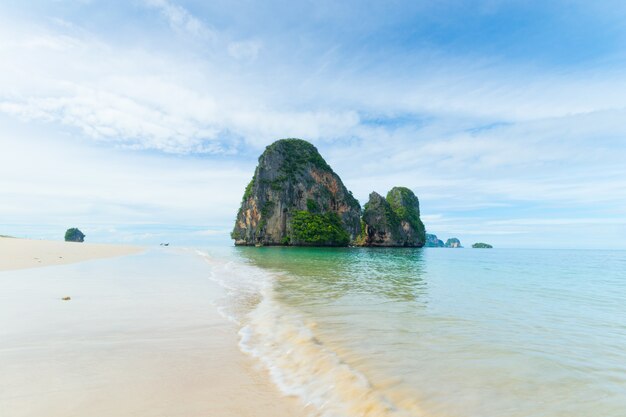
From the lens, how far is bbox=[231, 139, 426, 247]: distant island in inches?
3912

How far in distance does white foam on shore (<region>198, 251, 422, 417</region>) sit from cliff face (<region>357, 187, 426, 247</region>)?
107 m

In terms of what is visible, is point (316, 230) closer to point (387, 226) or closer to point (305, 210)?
point (305, 210)

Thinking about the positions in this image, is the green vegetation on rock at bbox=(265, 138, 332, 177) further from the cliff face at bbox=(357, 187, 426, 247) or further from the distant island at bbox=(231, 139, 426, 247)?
the cliff face at bbox=(357, 187, 426, 247)

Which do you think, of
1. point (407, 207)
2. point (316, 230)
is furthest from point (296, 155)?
point (407, 207)

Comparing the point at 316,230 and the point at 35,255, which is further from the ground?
the point at 316,230

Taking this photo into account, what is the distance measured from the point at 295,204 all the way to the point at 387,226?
107ft

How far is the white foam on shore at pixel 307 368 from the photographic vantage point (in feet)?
11.8

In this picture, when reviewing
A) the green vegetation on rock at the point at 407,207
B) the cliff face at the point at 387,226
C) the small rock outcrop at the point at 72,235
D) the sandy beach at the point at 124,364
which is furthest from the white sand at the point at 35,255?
the green vegetation on rock at the point at 407,207

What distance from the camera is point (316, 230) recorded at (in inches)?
3772

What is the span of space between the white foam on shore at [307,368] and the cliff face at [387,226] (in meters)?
107

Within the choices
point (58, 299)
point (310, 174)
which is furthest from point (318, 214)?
point (58, 299)

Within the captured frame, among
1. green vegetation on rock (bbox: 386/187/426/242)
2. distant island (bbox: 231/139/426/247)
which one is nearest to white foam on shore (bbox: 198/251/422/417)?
distant island (bbox: 231/139/426/247)

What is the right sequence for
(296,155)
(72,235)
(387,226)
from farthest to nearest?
(72,235)
(296,155)
(387,226)

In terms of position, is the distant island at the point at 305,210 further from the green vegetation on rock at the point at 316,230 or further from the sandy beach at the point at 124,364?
the sandy beach at the point at 124,364
